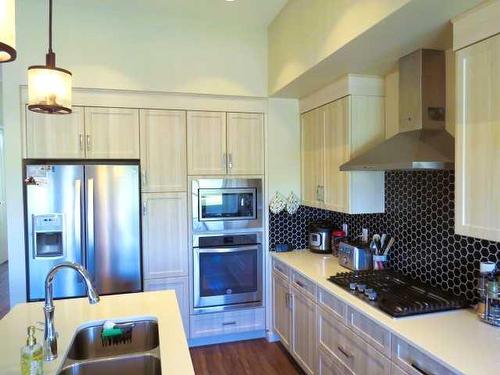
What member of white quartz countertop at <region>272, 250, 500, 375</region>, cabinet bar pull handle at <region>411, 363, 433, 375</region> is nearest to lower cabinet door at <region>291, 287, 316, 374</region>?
white quartz countertop at <region>272, 250, 500, 375</region>

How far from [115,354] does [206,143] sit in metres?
2.04

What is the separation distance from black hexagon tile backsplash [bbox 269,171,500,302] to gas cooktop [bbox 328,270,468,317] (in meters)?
0.10

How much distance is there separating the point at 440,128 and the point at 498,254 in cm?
78

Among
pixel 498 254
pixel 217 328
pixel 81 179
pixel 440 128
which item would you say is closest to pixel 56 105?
pixel 81 179

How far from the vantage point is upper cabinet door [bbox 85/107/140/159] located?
3064 mm

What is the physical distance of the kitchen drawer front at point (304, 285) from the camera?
262 cm

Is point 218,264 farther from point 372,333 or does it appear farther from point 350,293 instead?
point 372,333

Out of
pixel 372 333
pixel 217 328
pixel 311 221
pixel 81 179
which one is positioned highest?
pixel 81 179

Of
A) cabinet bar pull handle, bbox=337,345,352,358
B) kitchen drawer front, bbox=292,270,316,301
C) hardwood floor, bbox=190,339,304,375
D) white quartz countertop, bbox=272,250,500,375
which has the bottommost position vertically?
hardwood floor, bbox=190,339,304,375

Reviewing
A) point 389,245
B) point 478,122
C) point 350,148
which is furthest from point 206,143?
point 478,122

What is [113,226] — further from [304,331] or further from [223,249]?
[304,331]

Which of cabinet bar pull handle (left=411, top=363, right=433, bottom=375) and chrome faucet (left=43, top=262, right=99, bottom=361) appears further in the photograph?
cabinet bar pull handle (left=411, top=363, right=433, bottom=375)

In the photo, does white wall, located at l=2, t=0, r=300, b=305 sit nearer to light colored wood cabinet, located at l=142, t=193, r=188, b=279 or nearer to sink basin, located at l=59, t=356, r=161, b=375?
light colored wood cabinet, located at l=142, t=193, r=188, b=279

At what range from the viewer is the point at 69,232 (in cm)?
296
